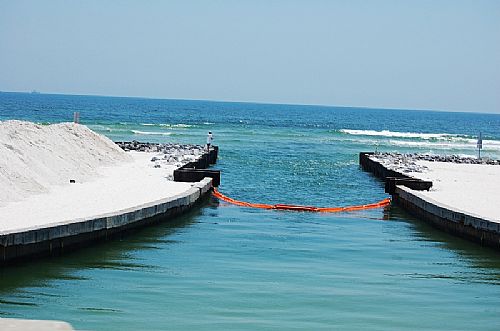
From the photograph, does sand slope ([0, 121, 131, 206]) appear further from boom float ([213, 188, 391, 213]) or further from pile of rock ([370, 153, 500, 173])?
pile of rock ([370, 153, 500, 173])

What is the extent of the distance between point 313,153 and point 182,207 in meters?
28.4

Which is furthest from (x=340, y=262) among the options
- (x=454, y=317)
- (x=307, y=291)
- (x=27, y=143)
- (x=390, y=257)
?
(x=27, y=143)

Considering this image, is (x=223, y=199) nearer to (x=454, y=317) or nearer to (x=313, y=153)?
(x=454, y=317)

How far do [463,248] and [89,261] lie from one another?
304 inches

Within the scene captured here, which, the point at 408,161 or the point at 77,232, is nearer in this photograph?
the point at 77,232

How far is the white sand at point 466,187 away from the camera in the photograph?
20578 mm

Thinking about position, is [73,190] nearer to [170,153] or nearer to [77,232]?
[77,232]

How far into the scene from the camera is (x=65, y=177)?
22.2 m

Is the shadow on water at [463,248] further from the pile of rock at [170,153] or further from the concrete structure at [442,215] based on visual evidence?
the pile of rock at [170,153]

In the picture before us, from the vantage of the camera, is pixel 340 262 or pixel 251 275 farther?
pixel 340 262

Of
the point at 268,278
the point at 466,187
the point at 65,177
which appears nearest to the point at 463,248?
the point at 268,278

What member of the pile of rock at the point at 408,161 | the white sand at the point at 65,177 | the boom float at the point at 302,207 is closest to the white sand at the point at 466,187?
the pile of rock at the point at 408,161

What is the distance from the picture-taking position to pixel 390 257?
1573cm

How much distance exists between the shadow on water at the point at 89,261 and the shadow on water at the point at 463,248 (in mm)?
5540
